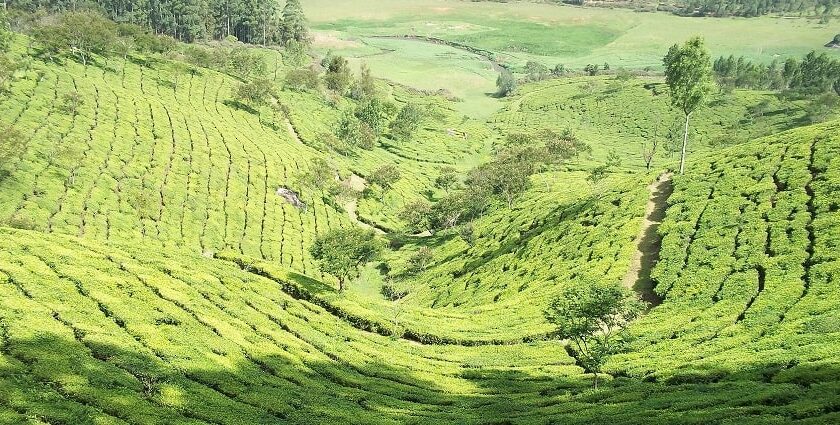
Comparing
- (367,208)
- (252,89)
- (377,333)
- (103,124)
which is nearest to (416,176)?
(367,208)

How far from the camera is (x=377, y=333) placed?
6262cm

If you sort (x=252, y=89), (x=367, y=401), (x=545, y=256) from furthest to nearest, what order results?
1. (x=252, y=89)
2. (x=545, y=256)
3. (x=367, y=401)

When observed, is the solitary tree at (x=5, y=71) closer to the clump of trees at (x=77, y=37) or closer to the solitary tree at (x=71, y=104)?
the solitary tree at (x=71, y=104)

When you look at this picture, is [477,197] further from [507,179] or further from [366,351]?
[366,351]

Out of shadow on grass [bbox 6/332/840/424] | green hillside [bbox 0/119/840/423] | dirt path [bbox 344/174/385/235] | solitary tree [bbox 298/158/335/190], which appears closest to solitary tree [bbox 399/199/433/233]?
dirt path [bbox 344/174/385/235]

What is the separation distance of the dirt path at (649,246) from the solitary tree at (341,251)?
114ft

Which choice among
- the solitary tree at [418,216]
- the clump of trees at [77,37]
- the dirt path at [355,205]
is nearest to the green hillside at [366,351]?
the solitary tree at [418,216]

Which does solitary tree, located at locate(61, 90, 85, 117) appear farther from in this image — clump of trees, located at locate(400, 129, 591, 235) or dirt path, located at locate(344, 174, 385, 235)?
clump of trees, located at locate(400, 129, 591, 235)

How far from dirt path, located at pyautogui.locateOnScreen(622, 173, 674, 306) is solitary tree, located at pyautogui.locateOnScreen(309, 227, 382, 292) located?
114 ft

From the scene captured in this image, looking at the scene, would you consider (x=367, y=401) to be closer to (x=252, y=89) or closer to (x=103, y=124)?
(x=103, y=124)

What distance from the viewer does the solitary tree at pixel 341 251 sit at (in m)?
69.6

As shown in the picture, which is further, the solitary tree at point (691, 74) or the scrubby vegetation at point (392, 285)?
the solitary tree at point (691, 74)

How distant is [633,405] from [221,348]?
32.4 meters

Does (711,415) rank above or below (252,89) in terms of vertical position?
below
